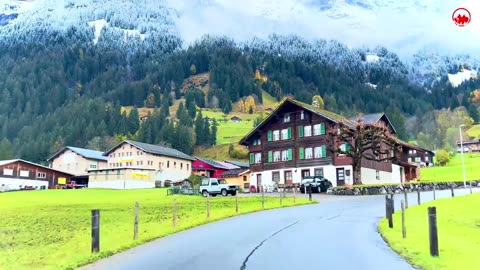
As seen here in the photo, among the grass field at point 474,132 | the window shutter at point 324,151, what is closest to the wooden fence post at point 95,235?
the window shutter at point 324,151

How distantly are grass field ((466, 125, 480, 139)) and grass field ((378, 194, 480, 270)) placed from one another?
428ft

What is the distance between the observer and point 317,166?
208 ft

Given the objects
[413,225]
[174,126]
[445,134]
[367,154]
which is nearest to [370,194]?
[367,154]

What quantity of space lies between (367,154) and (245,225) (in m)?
44.5

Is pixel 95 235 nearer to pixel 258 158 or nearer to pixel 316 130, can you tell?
pixel 316 130

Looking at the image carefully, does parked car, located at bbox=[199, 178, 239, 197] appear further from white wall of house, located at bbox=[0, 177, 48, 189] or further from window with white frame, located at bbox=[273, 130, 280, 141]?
white wall of house, located at bbox=[0, 177, 48, 189]

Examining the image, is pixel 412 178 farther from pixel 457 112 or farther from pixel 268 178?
pixel 457 112

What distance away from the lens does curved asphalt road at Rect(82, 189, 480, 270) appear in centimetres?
1162

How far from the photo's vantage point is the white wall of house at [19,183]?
278 feet

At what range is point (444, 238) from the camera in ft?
53.7

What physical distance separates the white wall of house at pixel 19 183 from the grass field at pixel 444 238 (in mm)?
76184

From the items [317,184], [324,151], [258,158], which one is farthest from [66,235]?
[258,158]

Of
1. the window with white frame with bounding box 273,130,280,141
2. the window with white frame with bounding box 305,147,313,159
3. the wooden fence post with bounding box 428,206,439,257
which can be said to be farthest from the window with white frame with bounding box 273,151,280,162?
the wooden fence post with bounding box 428,206,439,257

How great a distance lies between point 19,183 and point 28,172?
2595mm
